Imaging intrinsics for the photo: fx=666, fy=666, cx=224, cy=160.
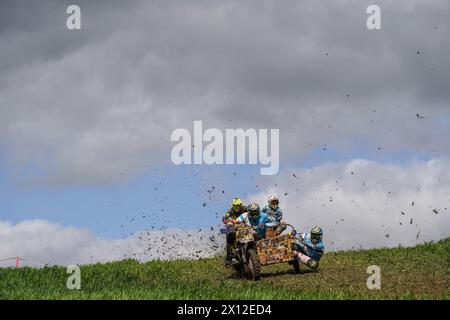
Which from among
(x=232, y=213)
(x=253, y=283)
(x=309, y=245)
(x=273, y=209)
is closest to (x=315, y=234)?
(x=309, y=245)

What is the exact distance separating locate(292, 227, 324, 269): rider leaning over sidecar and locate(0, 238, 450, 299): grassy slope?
0.47 meters

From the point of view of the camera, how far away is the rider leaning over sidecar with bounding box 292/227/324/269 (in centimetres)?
2042

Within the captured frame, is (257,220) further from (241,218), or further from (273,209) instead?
(273,209)

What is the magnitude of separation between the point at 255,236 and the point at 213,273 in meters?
3.31

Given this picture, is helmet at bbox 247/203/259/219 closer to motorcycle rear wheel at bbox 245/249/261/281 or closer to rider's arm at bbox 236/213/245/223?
rider's arm at bbox 236/213/245/223

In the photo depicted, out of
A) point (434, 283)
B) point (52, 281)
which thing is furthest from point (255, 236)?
point (52, 281)

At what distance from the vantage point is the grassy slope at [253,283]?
15.0 metres

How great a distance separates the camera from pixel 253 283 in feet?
60.3

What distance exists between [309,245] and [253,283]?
2864 millimetres

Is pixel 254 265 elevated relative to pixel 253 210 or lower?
lower

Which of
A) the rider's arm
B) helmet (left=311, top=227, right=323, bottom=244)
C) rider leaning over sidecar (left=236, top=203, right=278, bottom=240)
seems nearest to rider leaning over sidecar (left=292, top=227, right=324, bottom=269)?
helmet (left=311, top=227, right=323, bottom=244)

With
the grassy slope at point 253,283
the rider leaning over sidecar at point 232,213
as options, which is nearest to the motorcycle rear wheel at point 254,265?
the grassy slope at point 253,283
